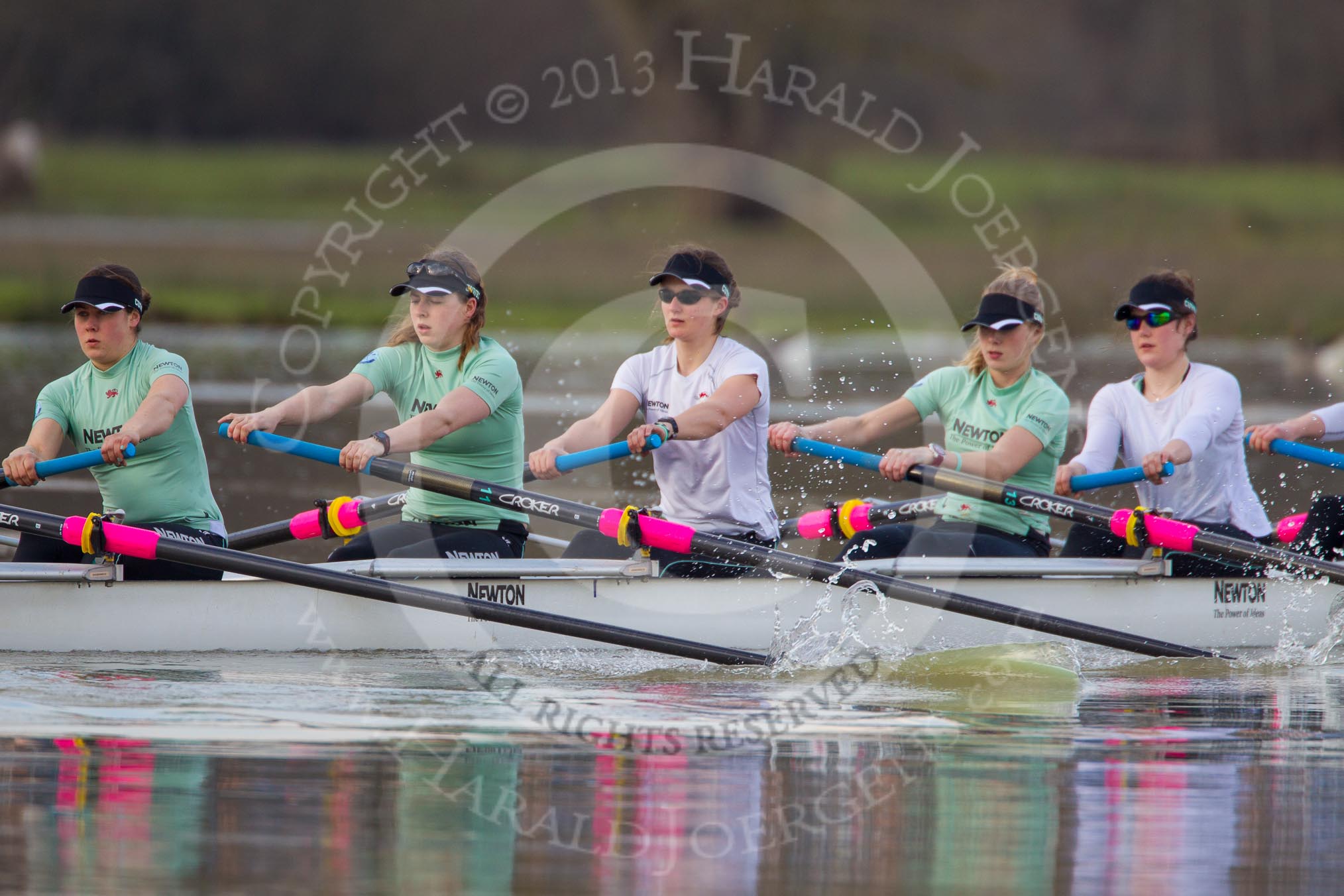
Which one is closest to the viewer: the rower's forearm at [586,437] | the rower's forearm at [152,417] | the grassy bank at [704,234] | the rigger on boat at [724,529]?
the rower's forearm at [152,417]

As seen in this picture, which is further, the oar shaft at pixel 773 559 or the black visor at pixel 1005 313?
the black visor at pixel 1005 313

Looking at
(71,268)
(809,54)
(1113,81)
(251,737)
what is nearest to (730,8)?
(809,54)

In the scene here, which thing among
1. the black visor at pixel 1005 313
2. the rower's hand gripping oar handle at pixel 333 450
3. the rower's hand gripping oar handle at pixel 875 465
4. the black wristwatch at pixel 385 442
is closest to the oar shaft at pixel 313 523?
the rower's hand gripping oar handle at pixel 333 450

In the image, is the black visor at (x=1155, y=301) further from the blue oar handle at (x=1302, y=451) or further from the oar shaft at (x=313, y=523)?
the oar shaft at (x=313, y=523)

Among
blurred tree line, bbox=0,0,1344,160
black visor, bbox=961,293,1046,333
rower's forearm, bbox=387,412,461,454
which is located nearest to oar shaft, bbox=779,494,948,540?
black visor, bbox=961,293,1046,333

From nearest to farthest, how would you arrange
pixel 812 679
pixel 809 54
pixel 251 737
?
pixel 251 737 → pixel 812 679 → pixel 809 54

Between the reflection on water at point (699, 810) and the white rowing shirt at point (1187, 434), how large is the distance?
1.83 meters

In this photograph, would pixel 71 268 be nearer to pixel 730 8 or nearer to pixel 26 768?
pixel 730 8

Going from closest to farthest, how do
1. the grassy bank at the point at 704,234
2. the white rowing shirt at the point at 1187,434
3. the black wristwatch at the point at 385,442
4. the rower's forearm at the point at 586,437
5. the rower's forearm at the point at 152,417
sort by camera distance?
the rower's forearm at the point at 152,417 → the black wristwatch at the point at 385,442 → the rower's forearm at the point at 586,437 → the white rowing shirt at the point at 1187,434 → the grassy bank at the point at 704,234

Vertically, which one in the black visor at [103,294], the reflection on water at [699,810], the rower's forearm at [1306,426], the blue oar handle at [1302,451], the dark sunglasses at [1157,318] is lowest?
the reflection on water at [699,810]

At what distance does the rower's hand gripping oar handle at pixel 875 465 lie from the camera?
7371mm

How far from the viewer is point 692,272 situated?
6680mm

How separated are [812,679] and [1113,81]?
38.2 m

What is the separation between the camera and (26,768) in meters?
4.69
